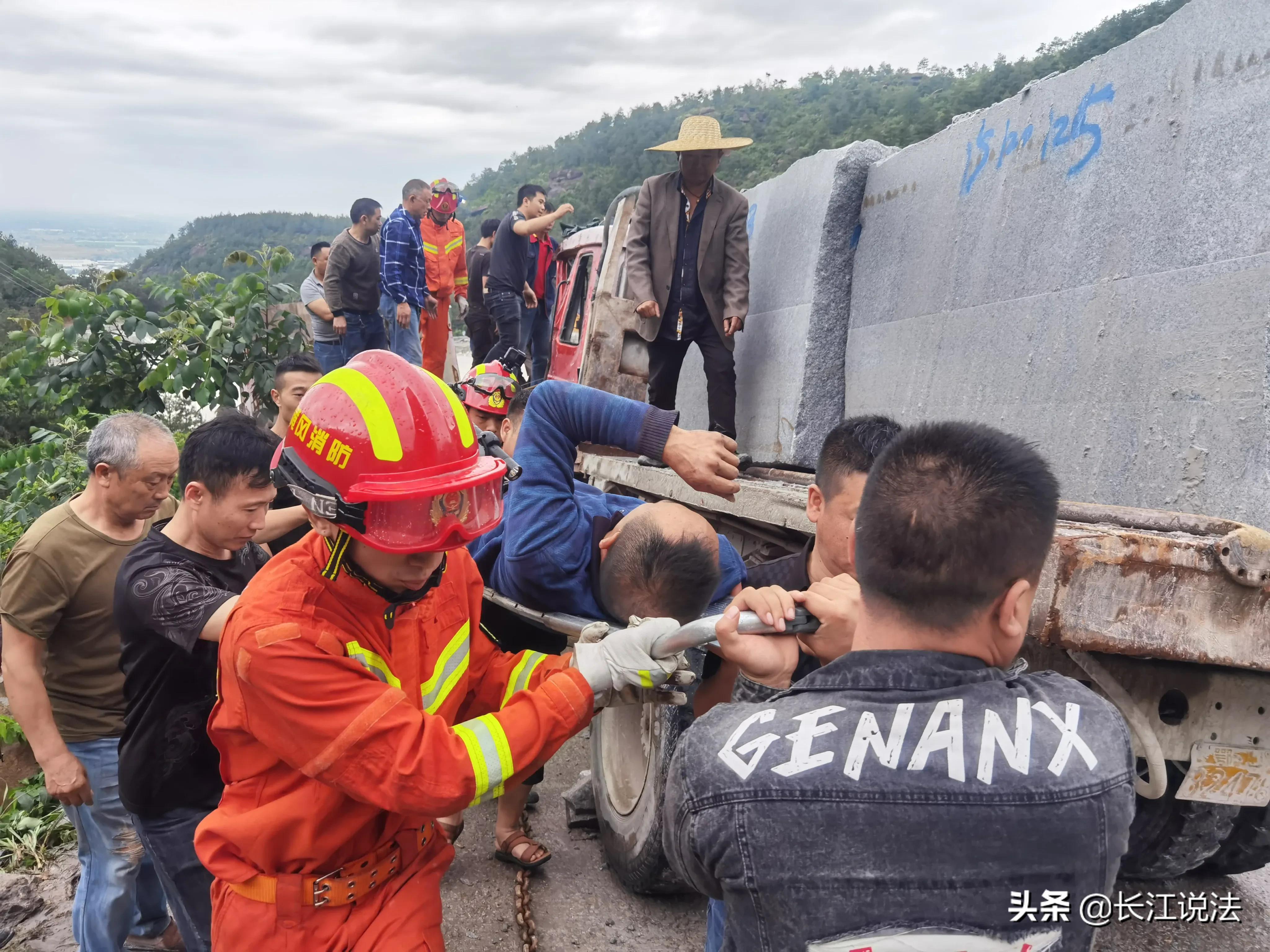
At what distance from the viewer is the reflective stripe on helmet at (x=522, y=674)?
209 centimetres

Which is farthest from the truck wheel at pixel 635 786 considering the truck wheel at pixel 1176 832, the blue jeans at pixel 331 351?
the blue jeans at pixel 331 351

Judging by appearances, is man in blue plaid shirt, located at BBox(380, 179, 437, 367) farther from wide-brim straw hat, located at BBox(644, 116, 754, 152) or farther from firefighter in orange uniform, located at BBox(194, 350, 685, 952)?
firefighter in orange uniform, located at BBox(194, 350, 685, 952)

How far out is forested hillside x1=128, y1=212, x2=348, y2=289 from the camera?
3112cm

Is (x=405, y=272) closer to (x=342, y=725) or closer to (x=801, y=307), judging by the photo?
(x=801, y=307)

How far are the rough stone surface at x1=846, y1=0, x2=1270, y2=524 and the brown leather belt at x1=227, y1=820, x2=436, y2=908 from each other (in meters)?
2.42

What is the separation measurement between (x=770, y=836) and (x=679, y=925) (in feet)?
6.88

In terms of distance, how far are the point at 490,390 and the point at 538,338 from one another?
5.12m

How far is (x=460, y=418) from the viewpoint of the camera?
1.79m

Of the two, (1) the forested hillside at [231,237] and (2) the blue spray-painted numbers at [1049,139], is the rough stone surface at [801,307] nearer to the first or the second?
(2) the blue spray-painted numbers at [1049,139]

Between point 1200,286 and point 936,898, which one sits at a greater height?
point 1200,286

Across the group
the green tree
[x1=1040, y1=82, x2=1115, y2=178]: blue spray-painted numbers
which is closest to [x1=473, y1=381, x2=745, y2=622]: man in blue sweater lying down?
[x1=1040, y1=82, x2=1115, y2=178]: blue spray-painted numbers

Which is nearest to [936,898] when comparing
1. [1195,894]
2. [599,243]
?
[1195,894]

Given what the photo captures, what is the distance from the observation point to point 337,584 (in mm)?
1776

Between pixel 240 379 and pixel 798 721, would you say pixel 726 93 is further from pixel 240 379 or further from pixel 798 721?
pixel 798 721
